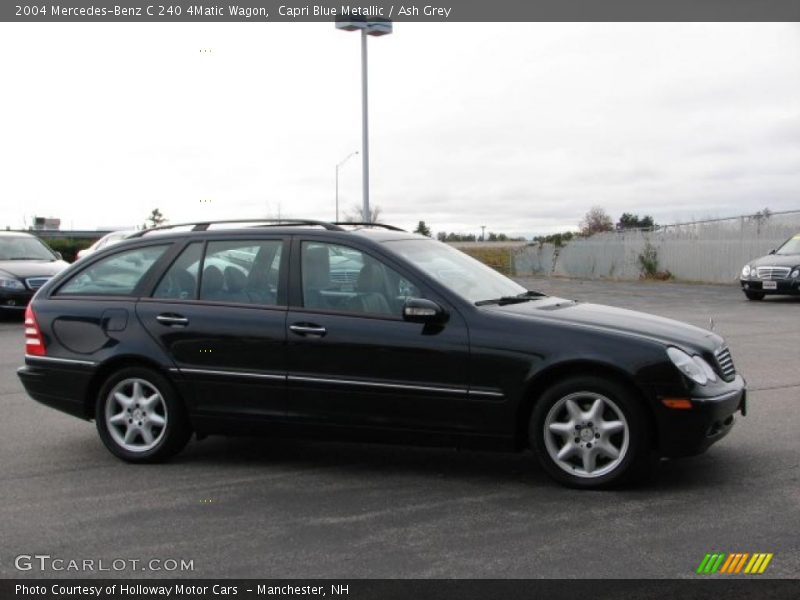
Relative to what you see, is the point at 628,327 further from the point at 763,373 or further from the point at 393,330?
the point at 763,373

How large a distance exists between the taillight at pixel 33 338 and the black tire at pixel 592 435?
3.51 metres

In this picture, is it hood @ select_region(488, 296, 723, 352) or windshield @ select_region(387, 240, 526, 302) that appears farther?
windshield @ select_region(387, 240, 526, 302)

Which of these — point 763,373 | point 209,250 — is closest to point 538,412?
point 209,250

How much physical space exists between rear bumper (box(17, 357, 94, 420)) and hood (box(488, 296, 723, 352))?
2.85 meters

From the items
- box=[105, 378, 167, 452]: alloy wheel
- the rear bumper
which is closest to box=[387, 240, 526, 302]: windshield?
box=[105, 378, 167, 452]: alloy wheel

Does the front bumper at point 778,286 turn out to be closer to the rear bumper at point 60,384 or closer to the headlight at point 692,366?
the headlight at point 692,366

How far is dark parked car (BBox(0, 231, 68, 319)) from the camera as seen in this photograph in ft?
57.2

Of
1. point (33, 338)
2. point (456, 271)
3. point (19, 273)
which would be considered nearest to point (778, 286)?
point (19, 273)

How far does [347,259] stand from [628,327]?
1793 millimetres

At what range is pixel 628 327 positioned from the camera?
5.95m

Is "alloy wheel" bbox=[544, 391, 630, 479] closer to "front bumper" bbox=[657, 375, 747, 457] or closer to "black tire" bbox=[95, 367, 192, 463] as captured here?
"front bumper" bbox=[657, 375, 747, 457]

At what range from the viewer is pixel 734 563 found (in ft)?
14.8
